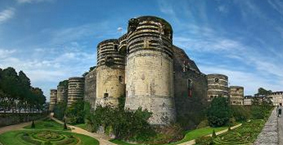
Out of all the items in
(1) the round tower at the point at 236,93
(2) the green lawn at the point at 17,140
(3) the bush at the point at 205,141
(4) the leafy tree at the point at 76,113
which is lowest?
(2) the green lawn at the point at 17,140

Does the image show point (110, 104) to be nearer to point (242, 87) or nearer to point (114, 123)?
point (114, 123)

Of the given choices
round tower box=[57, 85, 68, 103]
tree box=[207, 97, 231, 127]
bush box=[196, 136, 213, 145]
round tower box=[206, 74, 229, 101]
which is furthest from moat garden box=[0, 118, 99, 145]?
round tower box=[57, 85, 68, 103]

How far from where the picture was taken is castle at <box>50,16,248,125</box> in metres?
33.7

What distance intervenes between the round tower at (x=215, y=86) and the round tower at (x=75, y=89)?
30.6 m

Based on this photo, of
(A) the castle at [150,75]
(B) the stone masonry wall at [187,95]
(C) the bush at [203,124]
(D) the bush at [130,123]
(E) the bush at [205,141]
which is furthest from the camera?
(C) the bush at [203,124]

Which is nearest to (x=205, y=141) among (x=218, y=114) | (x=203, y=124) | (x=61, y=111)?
(x=218, y=114)

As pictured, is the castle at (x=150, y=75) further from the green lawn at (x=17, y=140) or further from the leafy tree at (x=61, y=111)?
the leafy tree at (x=61, y=111)

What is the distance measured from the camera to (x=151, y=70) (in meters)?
33.8

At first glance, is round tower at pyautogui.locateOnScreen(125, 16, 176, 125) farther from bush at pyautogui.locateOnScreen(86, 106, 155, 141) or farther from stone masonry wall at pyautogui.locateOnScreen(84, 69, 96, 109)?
stone masonry wall at pyautogui.locateOnScreen(84, 69, 96, 109)

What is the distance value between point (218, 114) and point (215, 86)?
12.8 meters

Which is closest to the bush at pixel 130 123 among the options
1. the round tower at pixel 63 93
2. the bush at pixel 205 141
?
the bush at pixel 205 141

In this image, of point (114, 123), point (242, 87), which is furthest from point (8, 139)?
point (242, 87)

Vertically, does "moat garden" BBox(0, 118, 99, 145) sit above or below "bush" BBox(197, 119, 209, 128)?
below

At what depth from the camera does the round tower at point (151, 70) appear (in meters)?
33.5
